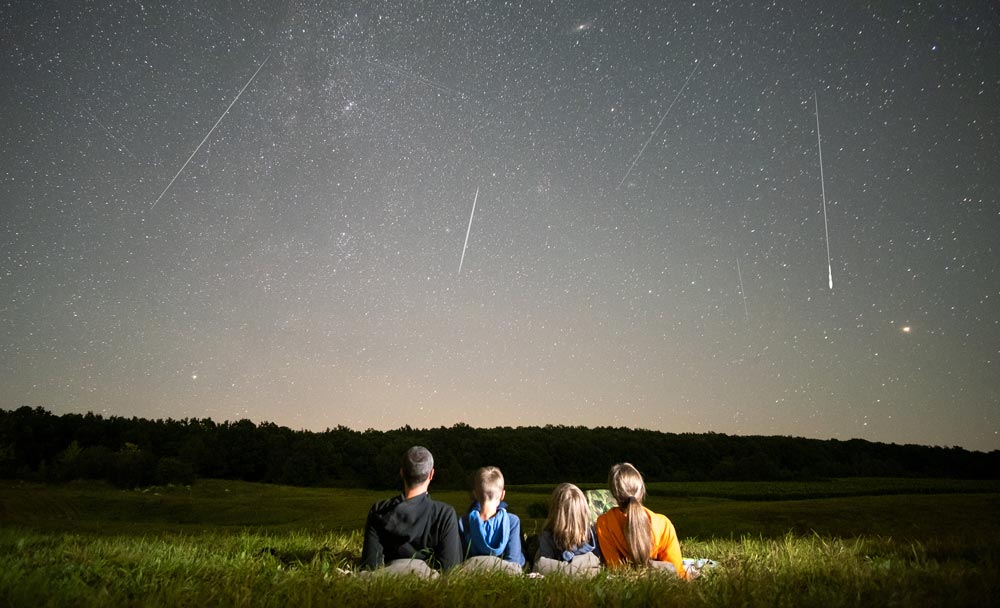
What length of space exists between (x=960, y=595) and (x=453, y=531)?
12.8 ft

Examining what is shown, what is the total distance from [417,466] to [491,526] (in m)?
1.30

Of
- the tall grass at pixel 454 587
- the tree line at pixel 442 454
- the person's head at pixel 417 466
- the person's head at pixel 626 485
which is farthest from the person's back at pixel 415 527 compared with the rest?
the tree line at pixel 442 454

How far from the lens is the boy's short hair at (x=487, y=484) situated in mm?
5921

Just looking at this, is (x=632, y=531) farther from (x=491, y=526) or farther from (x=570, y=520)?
(x=491, y=526)

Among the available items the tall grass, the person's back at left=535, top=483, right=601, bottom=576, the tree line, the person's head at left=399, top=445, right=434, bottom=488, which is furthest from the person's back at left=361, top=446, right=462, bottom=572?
the tree line

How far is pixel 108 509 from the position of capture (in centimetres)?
4697

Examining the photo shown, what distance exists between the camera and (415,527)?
5.45 metres

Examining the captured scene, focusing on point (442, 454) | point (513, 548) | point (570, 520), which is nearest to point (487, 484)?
point (513, 548)

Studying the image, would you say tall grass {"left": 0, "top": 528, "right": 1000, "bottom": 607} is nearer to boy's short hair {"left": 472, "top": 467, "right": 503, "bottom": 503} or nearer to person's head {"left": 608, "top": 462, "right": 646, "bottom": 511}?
person's head {"left": 608, "top": 462, "right": 646, "bottom": 511}

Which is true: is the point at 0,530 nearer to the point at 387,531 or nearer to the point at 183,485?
the point at 387,531

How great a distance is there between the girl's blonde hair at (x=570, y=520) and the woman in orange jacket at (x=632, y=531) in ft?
0.98

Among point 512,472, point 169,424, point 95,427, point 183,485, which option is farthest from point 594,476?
point 95,427

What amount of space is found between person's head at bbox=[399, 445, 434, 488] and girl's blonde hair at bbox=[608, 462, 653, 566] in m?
1.96

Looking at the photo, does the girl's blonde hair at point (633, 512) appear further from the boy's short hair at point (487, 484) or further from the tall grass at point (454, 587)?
the boy's short hair at point (487, 484)
